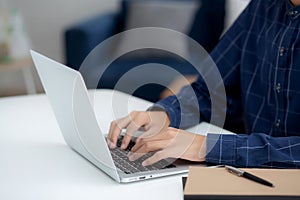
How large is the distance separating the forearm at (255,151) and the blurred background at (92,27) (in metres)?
1.54

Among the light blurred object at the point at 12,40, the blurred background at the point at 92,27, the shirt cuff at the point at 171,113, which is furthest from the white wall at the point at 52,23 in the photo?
the shirt cuff at the point at 171,113

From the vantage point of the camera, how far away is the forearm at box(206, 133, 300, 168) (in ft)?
3.33

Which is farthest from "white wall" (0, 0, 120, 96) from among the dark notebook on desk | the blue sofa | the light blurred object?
the dark notebook on desk

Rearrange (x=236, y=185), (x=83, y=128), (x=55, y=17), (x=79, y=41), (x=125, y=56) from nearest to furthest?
(x=236, y=185), (x=83, y=128), (x=79, y=41), (x=125, y=56), (x=55, y=17)

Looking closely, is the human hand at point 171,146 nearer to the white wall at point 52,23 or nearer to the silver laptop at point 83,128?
the silver laptop at point 83,128

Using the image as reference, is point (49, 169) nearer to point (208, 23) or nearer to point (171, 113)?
point (171, 113)

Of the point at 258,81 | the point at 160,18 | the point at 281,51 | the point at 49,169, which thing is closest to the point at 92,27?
the point at 160,18

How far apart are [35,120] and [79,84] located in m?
0.49

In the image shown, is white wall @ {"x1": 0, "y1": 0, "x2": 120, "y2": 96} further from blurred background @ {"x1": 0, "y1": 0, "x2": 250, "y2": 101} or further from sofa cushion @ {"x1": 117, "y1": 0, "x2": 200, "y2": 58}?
sofa cushion @ {"x1": 117, "y1": 0, "x2": 200, "y2": 58}

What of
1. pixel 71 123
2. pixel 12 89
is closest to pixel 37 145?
pixel 71 123

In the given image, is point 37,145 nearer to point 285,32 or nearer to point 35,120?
point 35,120

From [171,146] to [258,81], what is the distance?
0.44 m

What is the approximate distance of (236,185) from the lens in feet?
2.81

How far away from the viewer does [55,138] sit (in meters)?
1.20
